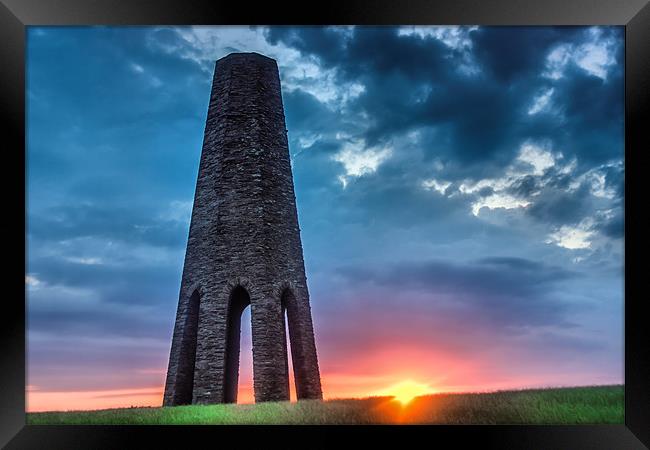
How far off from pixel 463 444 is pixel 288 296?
8615mm

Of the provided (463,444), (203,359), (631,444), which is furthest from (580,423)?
(203,359)

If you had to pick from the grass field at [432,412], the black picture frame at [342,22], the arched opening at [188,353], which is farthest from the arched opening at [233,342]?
the black picture frame at [342,22]

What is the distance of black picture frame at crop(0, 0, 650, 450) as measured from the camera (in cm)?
1184

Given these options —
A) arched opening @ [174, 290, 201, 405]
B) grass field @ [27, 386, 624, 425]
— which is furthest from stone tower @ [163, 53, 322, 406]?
grass field @ [27, 386, 624, 425]

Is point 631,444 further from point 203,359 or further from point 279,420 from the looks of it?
point 203,359

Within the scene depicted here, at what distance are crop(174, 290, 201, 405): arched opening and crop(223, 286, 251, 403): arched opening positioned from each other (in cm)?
100

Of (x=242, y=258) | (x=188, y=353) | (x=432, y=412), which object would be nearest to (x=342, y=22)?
(x=432, y=412)

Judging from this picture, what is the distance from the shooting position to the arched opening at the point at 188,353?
19875 millimetres

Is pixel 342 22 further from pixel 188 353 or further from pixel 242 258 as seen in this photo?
pixel 188 353

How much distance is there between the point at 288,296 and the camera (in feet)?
65.2

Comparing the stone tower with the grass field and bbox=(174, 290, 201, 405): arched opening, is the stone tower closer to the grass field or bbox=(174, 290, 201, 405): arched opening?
bbox=(174, 290, 201, 405): arched opening

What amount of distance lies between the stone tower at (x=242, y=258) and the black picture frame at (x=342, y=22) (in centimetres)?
631

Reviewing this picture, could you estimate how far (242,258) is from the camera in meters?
19.4

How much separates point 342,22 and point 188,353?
37.6 ft
